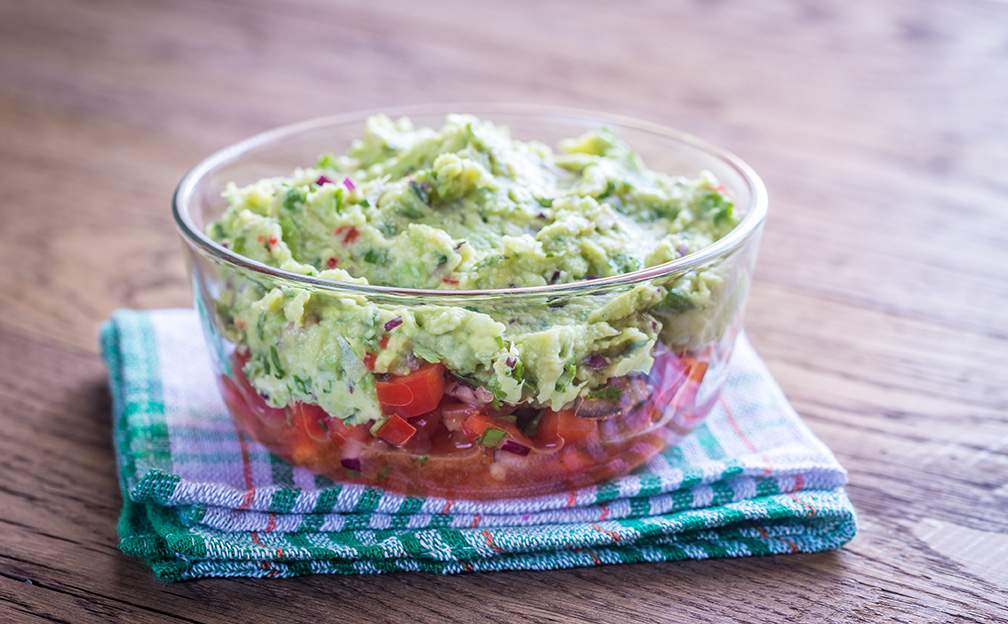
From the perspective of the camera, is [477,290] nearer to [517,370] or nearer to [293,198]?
[517,370]

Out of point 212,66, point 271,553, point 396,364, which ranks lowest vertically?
point 212,66

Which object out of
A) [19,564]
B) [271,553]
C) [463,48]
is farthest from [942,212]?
[19,564]

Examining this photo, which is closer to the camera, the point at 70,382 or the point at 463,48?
the point at 70,382

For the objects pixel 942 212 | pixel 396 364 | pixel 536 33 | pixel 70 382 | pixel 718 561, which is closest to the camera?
pixel 396 364

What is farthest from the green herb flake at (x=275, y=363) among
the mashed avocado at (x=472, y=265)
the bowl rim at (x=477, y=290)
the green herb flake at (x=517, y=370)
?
the green herb flake at (x=517, y=370)

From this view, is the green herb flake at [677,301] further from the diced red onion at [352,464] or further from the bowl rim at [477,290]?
the diced red onion at [352,464]

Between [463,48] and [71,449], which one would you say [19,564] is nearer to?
[71,449]

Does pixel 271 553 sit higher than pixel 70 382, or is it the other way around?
pixel 271 553
